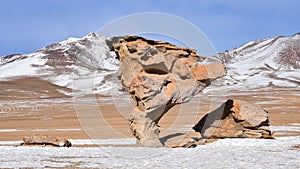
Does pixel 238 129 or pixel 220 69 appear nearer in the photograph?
pixel 220 69

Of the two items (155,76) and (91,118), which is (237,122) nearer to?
(155,76)

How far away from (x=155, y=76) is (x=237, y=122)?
715cm

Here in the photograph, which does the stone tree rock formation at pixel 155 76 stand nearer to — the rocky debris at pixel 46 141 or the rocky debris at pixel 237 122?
the rocky debris at pixel 237 122

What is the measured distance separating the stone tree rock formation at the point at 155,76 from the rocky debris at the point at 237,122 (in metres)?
3.39

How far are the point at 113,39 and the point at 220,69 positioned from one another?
7927mm

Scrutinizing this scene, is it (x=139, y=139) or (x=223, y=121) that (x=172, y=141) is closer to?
(x=139, y=139)

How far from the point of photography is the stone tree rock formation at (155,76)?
2631 centimetres

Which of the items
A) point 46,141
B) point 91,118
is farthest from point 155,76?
point 91,118

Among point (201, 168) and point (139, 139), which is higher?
point (139, 139)

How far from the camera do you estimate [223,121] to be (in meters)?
29.7

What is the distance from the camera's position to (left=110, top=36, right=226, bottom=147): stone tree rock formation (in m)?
26.3

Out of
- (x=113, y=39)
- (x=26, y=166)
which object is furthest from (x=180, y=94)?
(x=26, y=166)

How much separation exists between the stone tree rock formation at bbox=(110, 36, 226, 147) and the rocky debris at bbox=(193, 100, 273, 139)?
339 cm

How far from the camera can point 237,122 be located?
95.5ft
